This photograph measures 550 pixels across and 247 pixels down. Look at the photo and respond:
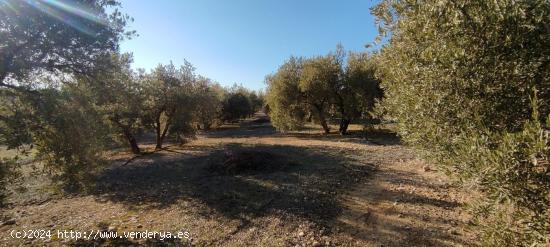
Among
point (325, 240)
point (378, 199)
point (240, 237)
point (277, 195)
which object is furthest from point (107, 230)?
point (378, 199)

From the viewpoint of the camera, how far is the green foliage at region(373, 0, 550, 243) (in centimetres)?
510

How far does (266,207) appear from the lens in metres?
12.0

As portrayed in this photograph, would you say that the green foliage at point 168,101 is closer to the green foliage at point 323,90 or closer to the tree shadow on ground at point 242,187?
the tree shadow on ground at point 242,187

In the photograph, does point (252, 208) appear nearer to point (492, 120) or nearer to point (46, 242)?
point (46, 242)

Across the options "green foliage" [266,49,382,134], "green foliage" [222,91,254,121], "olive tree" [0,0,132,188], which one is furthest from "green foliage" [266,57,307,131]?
"olive tree" [0,0,132,188]

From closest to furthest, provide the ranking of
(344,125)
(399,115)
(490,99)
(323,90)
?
(490,99)
(399,115)
(323,90)
(344,125)

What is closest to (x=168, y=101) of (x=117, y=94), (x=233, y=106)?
(x=117, y=94)

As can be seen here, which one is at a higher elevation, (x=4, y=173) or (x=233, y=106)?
(x=233, y=106)

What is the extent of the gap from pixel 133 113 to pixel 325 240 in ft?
78.3

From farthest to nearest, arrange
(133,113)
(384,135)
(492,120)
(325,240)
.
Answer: (384,135), (133,113), (325,240), (492,120)

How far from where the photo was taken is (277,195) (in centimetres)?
1339

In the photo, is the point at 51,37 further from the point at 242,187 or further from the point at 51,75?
the point at 242,187

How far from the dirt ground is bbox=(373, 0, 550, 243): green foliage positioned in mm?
2756

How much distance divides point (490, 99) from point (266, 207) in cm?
874
